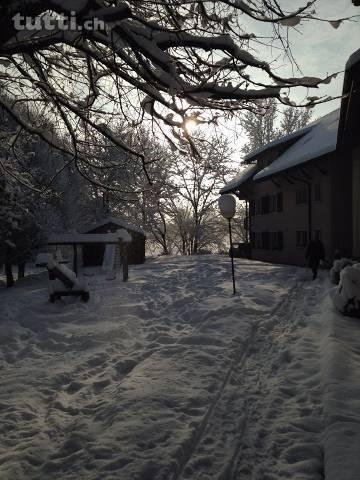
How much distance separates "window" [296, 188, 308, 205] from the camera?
20500 mm

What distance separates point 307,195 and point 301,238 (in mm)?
2474

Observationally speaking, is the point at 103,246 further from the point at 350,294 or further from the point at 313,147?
the point at 350,294

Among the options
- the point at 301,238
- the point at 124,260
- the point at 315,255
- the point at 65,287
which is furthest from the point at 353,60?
the point at 301,238

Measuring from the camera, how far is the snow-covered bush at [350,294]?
7.68 m

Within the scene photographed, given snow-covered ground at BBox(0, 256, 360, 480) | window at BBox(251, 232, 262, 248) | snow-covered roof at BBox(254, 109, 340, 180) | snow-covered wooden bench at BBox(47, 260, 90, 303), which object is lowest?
snow-covered ground at BBox(0, 256, 360, 480)

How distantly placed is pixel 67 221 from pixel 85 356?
3037 cm

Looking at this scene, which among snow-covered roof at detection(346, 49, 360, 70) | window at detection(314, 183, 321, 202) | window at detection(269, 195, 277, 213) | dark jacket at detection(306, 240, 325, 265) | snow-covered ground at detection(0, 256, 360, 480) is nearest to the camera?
snow-covered ground at detection(0, 256, 360, 480)

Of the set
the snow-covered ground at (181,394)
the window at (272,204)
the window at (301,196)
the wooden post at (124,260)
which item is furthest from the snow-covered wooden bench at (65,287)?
the window at (272,204)

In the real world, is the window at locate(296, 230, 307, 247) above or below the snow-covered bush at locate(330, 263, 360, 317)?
above

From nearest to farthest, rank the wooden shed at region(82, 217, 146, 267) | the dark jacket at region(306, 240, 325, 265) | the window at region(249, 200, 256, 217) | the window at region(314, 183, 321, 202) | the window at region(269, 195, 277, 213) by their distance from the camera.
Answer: the dark jacket at region(306, 240, 325, 265) → the window at region(314, 183, 321, 202) → the wooden shed at region(82, 217, 146, 267) → the window at region(269, 195, 277, 213) → the window at region(249, 200, 256, 217)

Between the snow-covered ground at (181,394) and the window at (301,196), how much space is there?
41.3 ft

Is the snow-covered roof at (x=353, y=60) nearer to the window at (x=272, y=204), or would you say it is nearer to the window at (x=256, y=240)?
the window at (x=272, y=204)

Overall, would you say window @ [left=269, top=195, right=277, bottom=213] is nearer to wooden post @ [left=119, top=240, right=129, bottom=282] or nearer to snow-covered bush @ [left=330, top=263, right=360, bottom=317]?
wooden post @ [left=119, top=240, right=129, bottom=282]

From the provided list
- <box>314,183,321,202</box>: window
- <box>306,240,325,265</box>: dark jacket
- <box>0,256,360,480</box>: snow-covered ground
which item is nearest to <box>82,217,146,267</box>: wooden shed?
<box>314,183,321,202</box>: window
